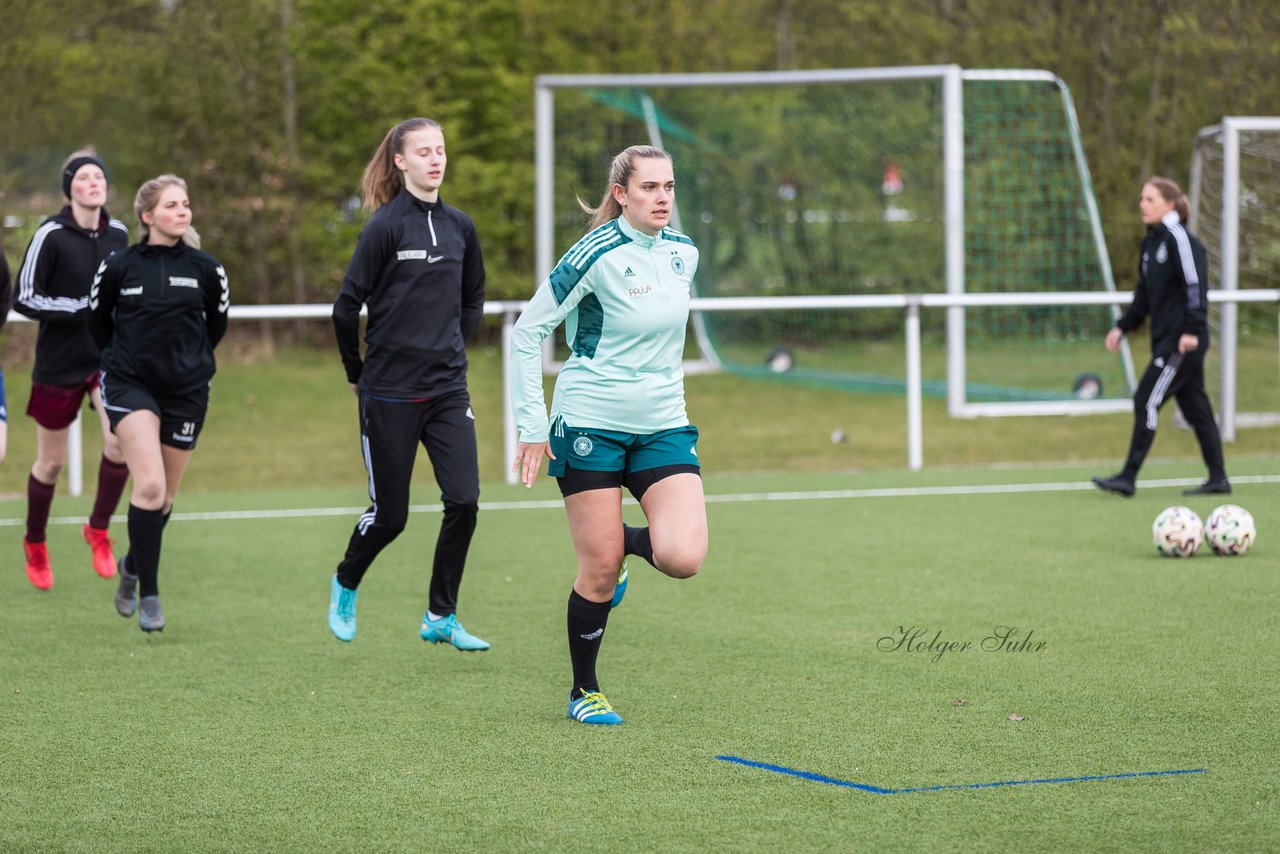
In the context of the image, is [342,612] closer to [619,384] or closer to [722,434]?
[619,384]

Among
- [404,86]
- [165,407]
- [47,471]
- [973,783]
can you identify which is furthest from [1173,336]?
[404,86]

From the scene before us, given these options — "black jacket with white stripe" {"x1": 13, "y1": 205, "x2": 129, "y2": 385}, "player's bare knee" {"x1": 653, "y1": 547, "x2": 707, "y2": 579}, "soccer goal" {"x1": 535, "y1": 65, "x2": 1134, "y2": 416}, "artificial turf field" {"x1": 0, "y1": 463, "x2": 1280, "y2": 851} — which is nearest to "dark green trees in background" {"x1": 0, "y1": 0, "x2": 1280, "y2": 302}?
"soccer goal" {"x1": 535, "y1": 65, "x2": 1134, "y2": 416}

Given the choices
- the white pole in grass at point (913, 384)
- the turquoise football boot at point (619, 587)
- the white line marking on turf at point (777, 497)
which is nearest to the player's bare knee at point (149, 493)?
the turquoise football boot at point (619, 587)

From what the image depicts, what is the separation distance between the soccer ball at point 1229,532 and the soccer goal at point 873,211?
691 centimetres

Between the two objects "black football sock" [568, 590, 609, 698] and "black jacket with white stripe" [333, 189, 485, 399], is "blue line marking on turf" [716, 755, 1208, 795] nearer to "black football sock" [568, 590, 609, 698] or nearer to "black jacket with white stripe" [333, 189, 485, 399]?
"black football sock" [568, 590, 609, 698]

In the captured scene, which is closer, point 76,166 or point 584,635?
point 584,635

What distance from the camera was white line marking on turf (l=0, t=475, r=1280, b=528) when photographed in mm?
10703

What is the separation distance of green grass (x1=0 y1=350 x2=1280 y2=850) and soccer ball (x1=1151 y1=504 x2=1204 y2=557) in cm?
13

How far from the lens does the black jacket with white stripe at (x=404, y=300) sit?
243 inches

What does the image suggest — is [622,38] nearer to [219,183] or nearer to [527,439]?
[219,183]

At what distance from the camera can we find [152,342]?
22.0 ft

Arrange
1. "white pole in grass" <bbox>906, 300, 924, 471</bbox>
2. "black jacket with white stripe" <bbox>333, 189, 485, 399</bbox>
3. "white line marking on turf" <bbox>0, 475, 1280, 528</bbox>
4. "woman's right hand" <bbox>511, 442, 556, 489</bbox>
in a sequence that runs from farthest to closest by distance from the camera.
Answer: "white pole in grass" <bbox>906, 300, 924, 471</bbox> → "white line marking on turf" <bbox>0, 475, 1280, 528</bbox> → "black jacket with white stripe" <bbox>333, 189, 485, 399</bbox> → "woman's right hand" <bbox>511, 442, 556, 489</bbox>

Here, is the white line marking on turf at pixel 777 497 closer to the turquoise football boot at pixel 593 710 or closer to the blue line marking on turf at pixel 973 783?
the turquoise football boot at pixel 593 710

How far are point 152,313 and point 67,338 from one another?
4.96ft
